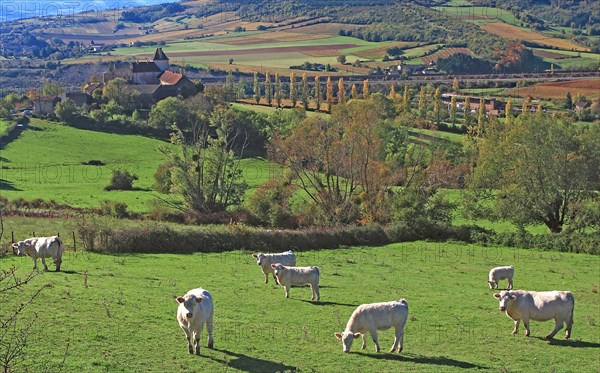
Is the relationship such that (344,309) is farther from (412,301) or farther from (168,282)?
(168,282)

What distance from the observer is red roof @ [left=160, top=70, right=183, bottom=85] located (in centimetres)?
12539

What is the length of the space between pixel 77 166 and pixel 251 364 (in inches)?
2570

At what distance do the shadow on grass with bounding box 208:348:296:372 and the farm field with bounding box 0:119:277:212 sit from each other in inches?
1516

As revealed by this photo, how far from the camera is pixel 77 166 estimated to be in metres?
78.2

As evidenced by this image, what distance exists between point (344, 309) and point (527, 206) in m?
28.1

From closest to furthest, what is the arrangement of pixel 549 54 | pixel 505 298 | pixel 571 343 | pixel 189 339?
pixel 189 339
pixel 505 298
pixel 571 343
pixel 549 54

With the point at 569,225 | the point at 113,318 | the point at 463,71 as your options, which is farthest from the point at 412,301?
the point at 463,71

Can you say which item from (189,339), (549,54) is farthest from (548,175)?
(549,54)

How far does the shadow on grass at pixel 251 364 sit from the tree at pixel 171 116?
79202 millimetres

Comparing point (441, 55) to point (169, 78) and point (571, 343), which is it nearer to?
point (169, 78)

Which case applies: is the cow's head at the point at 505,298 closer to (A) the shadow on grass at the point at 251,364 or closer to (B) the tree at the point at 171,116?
(A) the shadow on grass at the point at 251,364

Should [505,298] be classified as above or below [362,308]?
below

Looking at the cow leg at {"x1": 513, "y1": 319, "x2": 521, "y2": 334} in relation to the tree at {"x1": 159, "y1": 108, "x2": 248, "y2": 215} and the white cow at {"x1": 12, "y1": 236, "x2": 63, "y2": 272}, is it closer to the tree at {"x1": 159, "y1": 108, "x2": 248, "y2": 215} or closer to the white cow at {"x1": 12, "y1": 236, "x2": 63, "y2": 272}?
the white cow at {"x1": 12, "y1": 236, "x2": 63, "y2": 272}

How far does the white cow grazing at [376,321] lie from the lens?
18922 mm
